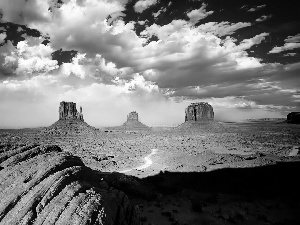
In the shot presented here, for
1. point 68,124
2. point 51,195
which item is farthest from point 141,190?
point 68,124

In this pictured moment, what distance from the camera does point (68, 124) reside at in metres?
128

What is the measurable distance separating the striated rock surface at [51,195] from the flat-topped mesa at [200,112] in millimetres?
135742

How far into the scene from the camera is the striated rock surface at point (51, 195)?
8.35m

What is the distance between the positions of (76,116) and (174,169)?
4537 inches

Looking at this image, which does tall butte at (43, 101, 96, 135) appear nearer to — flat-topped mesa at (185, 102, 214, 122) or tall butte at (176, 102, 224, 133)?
tall butte at (176, 102, 224, 133)

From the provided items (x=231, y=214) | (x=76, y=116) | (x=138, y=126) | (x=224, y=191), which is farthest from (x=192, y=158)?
(x=138, y=126)

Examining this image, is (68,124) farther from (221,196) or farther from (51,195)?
(51,195)

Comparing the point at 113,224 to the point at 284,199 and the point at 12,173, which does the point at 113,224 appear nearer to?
the point at 12,173

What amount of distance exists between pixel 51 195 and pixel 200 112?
5471 inches

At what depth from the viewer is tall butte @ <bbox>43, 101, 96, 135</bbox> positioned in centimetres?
11900

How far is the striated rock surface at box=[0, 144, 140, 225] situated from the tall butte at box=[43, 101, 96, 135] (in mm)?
110414

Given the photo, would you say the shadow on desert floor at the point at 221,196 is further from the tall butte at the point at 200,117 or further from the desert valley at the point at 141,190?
the tall butte at the point at 200,117

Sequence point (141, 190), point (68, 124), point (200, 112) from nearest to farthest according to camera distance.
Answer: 1. point (141, 190)
2. point (68, 124)
3. point (200, 112)

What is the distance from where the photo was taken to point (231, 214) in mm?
20188
